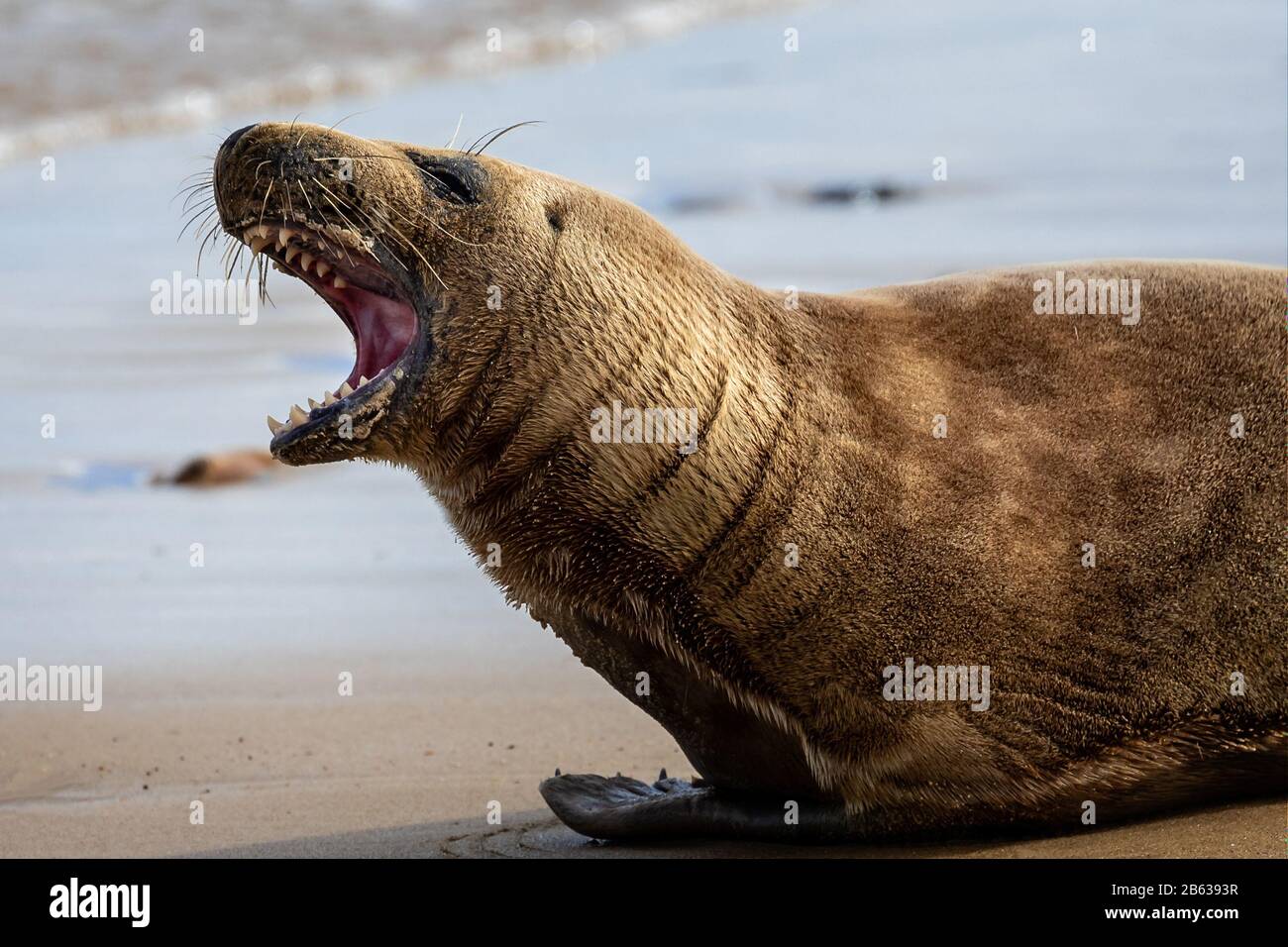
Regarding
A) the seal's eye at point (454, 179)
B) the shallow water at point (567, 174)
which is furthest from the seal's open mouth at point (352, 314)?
the shallow water at point (567, 174)

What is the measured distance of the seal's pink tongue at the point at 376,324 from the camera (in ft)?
17.0

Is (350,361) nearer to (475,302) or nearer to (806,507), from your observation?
(475,302)

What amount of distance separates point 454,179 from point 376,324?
47cm

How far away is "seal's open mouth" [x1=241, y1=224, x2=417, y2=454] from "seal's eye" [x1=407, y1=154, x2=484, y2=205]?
0.26 m

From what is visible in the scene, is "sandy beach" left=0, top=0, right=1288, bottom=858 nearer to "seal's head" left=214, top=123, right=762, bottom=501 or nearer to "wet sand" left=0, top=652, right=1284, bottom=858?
"wet sand" left=0, top=652, right=1284, bottom=858

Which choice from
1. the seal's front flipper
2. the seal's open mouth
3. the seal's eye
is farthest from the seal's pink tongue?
the seal's front flipper

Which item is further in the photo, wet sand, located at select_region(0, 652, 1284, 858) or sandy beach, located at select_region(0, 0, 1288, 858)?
sandy beach, located at select_region(0, 0, 1288, 858)

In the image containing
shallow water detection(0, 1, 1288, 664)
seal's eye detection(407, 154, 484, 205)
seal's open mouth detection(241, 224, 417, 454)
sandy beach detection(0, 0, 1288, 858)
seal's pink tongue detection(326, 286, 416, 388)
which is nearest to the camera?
seal's open mouth detection(241, 224, 417, 454)

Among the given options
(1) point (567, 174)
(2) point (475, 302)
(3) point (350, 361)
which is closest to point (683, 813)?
(2) point (475, 302)

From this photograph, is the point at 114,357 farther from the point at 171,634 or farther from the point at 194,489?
the point at 171,634

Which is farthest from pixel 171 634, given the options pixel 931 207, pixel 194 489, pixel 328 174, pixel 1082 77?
pixel 1082 77

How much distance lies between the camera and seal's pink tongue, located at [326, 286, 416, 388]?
5.18 m

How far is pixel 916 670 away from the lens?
4.88 m

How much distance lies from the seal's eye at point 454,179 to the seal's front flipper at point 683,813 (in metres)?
1.73
